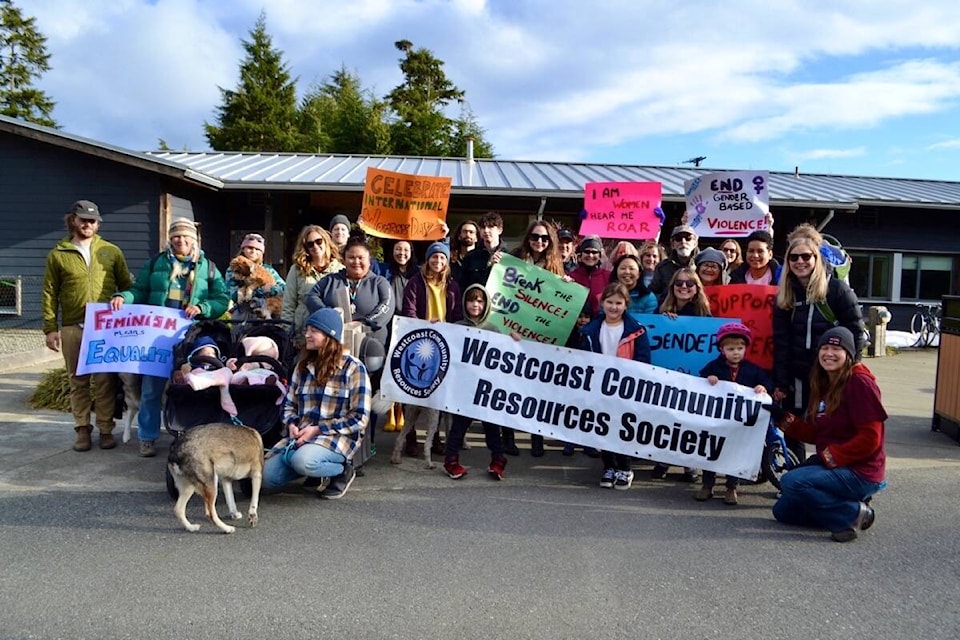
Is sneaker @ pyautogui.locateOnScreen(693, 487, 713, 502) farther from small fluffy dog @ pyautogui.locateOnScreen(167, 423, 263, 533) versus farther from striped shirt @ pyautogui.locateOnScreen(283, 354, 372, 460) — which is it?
small fluffy dog @ pyautogui.locateOnScreen(167, 423, 263, 533)

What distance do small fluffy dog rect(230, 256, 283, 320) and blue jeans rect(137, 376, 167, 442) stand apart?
1091 mm

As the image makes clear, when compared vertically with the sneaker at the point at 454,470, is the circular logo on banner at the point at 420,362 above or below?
above

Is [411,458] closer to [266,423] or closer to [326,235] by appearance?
[266,423]

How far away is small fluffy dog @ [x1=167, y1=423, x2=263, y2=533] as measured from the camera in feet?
13.6

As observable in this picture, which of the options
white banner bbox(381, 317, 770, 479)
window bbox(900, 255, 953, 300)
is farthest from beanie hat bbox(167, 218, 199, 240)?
window bbox(900, 255, 953, 300)

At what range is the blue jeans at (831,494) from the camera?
442 centimetres

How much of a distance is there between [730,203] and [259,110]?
1443 inches

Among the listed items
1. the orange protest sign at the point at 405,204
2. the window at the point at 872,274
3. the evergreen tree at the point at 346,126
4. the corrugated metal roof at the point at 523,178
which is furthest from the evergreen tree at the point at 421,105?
the orange protest sign at the point at 405,204

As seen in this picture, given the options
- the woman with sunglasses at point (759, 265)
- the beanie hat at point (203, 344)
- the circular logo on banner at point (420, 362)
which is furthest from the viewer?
the woman with sunglasses at point (759, 265)

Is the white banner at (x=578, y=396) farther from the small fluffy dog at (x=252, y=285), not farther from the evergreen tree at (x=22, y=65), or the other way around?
the evergreen tree at (x=22, y=65)

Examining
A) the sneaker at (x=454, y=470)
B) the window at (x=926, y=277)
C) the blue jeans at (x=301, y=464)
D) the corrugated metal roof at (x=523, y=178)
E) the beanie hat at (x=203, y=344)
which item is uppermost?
the corrugated metal roof at (x=523, y=178)

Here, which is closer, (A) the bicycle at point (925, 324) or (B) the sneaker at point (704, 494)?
(B) the sneaker at point (704, 494)

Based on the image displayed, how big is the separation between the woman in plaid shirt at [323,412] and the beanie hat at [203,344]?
1.04 metres

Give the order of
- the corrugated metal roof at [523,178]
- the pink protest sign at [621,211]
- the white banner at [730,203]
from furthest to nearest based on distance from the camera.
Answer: the corrugated metal roof at [523,178] → the pink protest sign at [621,211] → the white banner at [730,203]
